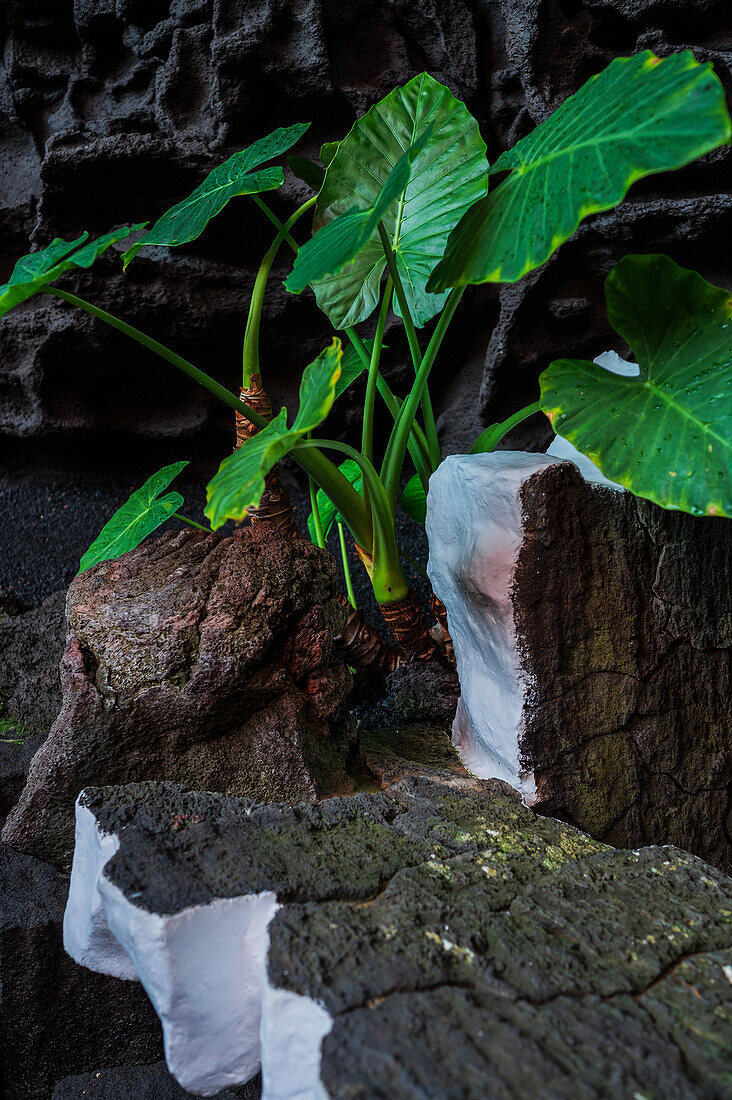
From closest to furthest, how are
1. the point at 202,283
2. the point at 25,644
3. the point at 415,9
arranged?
the point at 25,644 < the point at 415,9 < the point at 202,283

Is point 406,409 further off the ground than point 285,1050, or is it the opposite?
point 406,409

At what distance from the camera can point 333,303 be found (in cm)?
178

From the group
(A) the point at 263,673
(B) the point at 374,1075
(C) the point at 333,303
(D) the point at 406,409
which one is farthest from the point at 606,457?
(B) the point at 374,1075

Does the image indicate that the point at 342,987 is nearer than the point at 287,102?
Yes

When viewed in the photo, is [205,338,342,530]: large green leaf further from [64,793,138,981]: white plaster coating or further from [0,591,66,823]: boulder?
[0,591,66,823]: boulder

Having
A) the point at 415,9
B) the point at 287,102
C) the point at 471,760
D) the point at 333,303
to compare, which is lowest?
the point at 471,760

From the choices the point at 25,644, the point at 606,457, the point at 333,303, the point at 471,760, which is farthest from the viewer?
the point at 25,644

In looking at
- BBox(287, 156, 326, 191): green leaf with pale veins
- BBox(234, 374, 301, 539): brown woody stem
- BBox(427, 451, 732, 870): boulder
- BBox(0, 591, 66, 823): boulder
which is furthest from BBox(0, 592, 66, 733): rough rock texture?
BBox(287, 156, 326, 191): green leaf with pale veins

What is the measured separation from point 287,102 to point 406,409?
152 cm

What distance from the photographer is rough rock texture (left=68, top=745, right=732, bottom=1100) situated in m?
0.69

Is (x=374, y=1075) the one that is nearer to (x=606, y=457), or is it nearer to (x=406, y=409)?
(x=606, y=457)

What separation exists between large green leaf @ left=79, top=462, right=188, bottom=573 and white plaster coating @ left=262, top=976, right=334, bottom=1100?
2.96 feet

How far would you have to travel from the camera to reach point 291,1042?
29.6 inches

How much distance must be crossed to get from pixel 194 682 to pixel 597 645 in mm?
731
